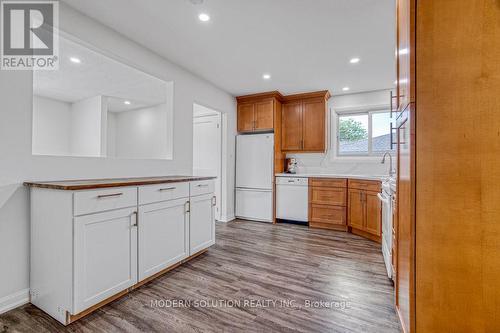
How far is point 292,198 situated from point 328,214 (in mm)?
671

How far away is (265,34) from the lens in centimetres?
233

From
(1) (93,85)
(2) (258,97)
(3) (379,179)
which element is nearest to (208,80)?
(2) (258,97)

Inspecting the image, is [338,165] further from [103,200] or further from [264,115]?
[103,200]

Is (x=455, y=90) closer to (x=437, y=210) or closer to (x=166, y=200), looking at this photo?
(x=437, y=210)

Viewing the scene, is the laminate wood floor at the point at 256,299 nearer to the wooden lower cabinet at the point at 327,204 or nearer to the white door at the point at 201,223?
the white door at the point at 201,223

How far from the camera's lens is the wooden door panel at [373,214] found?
3.07 metres

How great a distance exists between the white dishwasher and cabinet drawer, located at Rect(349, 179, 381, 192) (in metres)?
0.76

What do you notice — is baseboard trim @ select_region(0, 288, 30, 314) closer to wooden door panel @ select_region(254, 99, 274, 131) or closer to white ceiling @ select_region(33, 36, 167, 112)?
white ceiling @ select_region(33, 36, 167, 112)

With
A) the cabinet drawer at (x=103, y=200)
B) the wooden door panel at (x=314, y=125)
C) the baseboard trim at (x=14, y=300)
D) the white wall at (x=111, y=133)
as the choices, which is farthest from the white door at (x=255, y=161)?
the white wall at (x=111, y=133)

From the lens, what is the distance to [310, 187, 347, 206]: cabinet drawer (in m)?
3.72

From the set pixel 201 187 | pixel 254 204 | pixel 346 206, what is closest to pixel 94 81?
pixel 201 187

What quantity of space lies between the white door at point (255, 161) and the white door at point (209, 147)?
1.32 feet

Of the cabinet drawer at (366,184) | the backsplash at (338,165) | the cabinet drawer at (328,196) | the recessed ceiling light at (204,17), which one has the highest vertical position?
the recessed ceiling light at (204,17)

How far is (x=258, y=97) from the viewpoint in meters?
4.34
